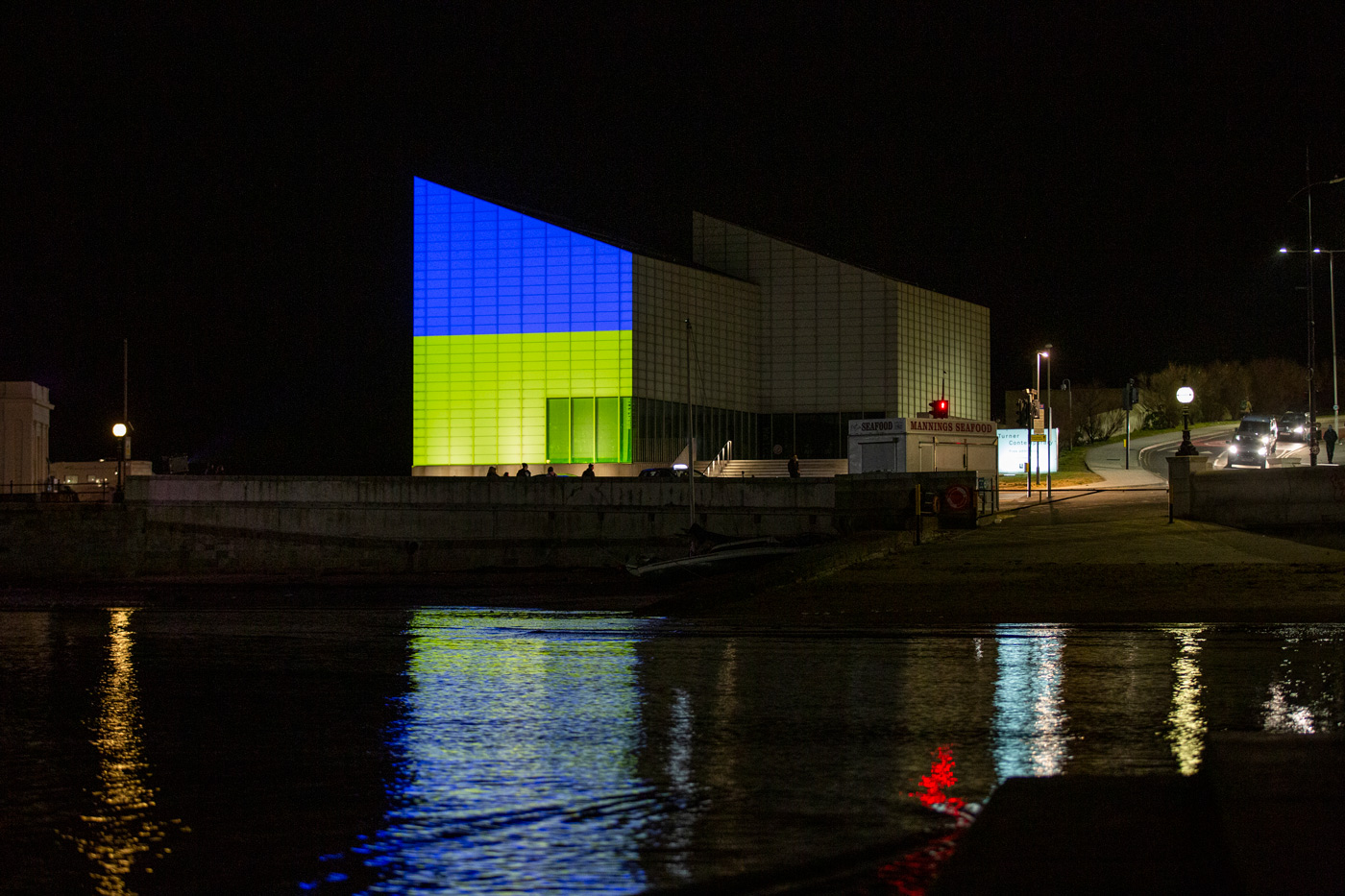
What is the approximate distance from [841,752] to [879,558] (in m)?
19.0

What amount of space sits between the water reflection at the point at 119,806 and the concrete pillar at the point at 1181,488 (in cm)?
2780

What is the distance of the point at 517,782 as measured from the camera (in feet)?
25.9

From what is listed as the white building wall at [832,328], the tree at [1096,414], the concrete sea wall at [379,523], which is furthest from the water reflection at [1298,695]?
the tree at [1096,414]

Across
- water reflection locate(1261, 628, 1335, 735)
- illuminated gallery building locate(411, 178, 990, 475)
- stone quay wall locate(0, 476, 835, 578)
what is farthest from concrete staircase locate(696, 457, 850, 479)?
water reflection locate(1261, 628, 1335, 735)

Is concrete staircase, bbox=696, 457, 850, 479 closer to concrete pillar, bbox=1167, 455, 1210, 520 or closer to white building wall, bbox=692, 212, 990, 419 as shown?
white building wall, bbox=692, 212, 990, 419

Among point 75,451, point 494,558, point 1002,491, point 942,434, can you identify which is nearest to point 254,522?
point 494,558

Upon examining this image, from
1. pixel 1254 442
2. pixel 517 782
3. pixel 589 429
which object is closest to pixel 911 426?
pixel 1254 442

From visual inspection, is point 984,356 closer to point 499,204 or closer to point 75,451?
point 499,204

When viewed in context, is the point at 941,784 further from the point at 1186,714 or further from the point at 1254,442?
the point at 1254,442

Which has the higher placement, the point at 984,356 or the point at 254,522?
the point at 984,356

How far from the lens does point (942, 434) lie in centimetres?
4694

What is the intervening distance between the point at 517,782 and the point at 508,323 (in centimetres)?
6317

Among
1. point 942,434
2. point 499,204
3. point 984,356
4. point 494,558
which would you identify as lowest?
point 494,558

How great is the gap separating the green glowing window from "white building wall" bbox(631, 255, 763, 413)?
1748 millimetres
